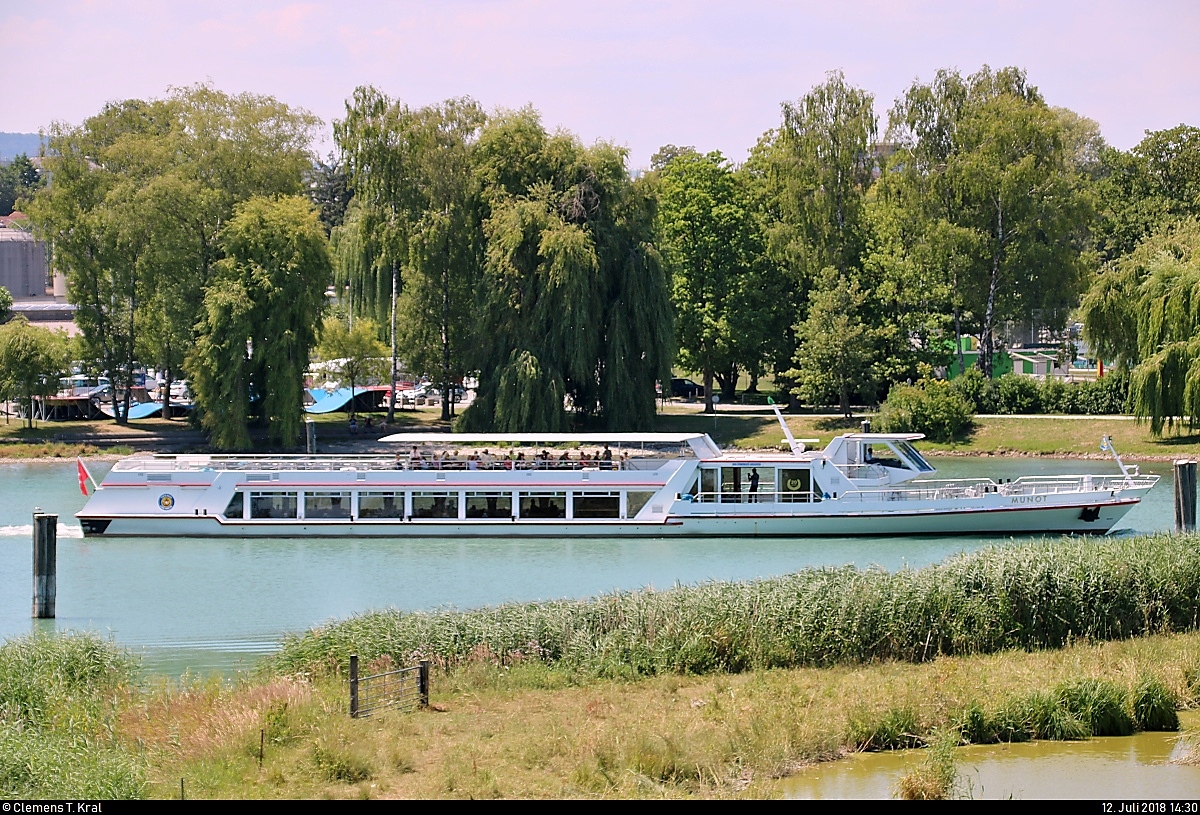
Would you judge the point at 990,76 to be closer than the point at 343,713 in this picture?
No

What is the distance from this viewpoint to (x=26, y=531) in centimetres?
4659

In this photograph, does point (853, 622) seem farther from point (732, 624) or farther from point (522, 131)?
point (522, 131)

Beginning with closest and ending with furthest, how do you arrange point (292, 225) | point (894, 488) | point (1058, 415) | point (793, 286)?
point (894, 488) < point (292, 225) < point (1058, 415) < point (793, 286)

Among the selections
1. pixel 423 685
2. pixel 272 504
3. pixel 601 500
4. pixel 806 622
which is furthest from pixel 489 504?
→ pixel 423 685

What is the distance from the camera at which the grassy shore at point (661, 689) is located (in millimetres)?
20531

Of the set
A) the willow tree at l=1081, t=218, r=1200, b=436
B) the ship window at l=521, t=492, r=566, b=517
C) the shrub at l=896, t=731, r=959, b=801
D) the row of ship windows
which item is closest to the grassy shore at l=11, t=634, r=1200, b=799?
the shrub at l=896, t=731, r=959, b=801

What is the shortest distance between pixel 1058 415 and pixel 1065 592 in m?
45.7

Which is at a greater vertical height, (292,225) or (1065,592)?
(292,225)

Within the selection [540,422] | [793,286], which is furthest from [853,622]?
[793,286]

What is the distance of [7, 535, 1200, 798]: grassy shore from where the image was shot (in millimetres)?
20531

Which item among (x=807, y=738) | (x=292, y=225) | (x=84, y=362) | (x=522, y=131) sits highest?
(x=522, y=131)

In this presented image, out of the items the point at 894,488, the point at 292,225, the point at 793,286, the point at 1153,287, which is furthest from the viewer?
the point at 793,286

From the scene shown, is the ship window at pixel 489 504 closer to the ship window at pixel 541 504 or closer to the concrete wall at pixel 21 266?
the ship window at pixel 541 504

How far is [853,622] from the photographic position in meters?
27.4
